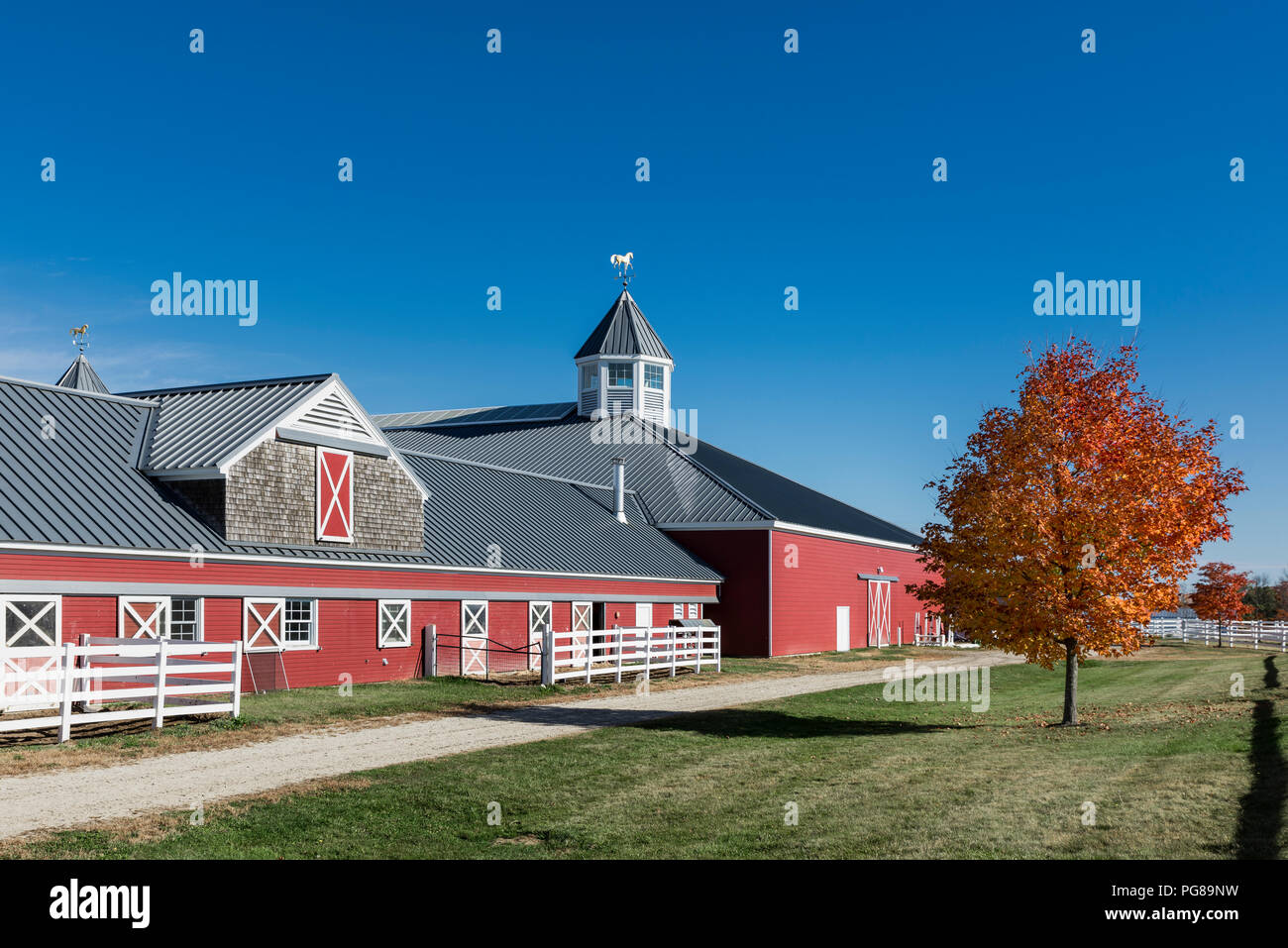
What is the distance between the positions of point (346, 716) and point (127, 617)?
5019 millimetres

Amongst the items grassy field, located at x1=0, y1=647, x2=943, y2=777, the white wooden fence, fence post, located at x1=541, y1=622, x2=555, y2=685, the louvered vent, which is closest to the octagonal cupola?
grassy field, located at x1=0, y1=647, x2=943, y2=777

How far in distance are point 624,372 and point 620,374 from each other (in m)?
0.22

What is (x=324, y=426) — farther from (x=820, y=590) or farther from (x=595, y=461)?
(x=820, y=590)

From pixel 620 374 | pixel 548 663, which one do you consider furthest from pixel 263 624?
pixel 620 374

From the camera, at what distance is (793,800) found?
12406 mm

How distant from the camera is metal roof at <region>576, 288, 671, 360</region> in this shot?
56281 millimetres

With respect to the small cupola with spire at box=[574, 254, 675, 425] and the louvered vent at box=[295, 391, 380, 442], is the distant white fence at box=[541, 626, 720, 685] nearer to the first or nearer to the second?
the louvered vent at box=[295, 391, 380, 442]

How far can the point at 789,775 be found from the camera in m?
14.3

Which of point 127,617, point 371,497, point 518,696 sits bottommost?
point 518,696

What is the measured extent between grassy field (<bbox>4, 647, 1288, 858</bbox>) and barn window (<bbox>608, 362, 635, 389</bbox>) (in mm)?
37013

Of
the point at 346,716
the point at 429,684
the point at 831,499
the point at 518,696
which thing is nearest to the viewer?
the point at 346,716

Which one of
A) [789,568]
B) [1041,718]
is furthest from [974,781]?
[789,568]

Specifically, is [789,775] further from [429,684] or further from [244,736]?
[429,684]

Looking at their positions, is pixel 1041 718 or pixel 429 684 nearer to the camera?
pixel 1041 718
